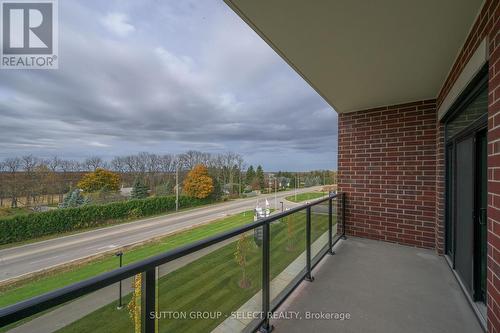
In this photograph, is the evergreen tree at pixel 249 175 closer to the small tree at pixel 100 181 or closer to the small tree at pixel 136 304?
the small tree at pixel 100 181

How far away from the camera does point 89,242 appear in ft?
50.6

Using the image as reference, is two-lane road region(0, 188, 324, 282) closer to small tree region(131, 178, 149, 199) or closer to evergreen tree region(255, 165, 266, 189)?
small tree region(131, 178, 149, 199)

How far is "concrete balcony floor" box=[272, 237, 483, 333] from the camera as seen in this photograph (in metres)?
1.97

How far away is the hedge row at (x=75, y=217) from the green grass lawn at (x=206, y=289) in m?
19.2

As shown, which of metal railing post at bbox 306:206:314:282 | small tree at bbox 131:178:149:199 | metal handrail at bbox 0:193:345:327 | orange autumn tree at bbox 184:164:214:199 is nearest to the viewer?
metal handrail at bbox 0:193:345:327

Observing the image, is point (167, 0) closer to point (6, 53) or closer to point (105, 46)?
point (6, 53)

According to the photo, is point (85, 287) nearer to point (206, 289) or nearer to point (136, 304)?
point (136, 304)

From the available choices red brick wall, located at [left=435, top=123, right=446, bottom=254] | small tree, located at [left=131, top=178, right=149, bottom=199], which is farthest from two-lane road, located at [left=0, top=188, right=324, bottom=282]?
red brick wall, located at [left=435, top=123, right=446, bottom=254]

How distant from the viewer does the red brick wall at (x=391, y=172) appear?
12.8ft

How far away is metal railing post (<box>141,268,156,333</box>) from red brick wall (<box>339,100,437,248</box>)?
430 centimetres

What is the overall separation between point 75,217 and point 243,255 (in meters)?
20.2

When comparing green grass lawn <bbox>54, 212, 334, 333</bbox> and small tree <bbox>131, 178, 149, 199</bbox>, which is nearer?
green grass lawn <bbox>54, 212, 334, 333</bbox>

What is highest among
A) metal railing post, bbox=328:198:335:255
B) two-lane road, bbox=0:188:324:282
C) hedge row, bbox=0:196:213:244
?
metal railing post, bbox=328:198:335:255

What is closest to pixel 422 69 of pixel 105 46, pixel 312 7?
pixel 312 7
